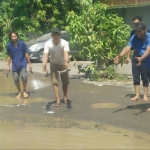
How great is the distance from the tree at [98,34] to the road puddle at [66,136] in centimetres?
490

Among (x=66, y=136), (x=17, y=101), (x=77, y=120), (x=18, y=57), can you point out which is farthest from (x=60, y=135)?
(x=18, y=57)

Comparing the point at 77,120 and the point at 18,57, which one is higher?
the point at 18,57

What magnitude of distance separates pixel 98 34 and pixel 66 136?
263 inches

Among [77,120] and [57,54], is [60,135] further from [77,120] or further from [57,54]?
[57,54]

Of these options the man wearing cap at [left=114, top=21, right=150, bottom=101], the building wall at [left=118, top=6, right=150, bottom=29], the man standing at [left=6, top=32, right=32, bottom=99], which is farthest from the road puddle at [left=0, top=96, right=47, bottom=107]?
the building wall at [left=118, top=6, right=150, bottom=29]

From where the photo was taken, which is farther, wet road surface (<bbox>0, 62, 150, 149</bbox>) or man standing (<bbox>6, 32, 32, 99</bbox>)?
man standing (<bbox>6, 32, 32, 99</bbox>)

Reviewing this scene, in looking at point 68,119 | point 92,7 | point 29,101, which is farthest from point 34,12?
point 68,119

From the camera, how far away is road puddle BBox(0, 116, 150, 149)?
6336 mm

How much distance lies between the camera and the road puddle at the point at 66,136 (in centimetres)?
634

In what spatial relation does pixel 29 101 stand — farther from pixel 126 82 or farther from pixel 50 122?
pixel 126 82

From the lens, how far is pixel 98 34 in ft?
43.7

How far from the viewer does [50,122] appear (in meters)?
8.31

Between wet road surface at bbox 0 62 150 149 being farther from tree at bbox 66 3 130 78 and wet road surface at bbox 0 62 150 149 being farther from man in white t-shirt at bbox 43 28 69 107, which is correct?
tree at bbox 66 3 130 78

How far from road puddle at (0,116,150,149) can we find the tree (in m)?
4.90
